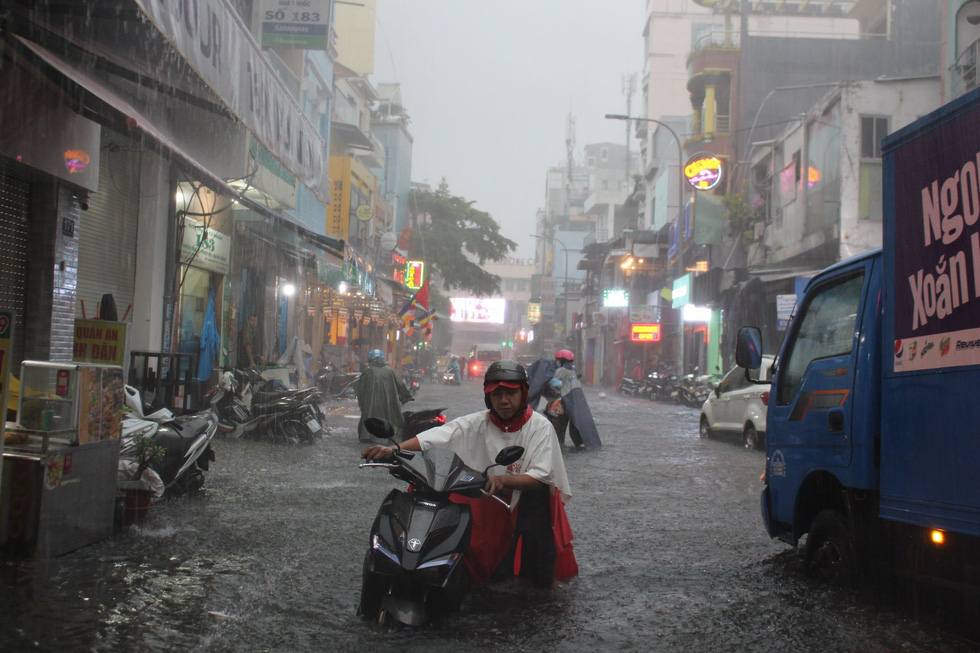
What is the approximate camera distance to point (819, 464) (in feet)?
16.9

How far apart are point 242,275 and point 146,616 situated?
16.5 m

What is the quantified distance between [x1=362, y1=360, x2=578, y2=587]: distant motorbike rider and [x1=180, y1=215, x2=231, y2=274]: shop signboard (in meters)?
10.0

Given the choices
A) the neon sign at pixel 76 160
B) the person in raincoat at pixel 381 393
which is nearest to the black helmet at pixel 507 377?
the neon sign at pixel 76 160

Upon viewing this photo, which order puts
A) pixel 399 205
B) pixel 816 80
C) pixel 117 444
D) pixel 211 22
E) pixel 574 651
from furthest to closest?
pixel 399 205 → pixel 816 80 → pixel 211 22 → pixel 117 444 → pixel 574 651

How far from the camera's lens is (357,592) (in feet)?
16.5

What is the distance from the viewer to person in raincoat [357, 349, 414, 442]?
534 inches

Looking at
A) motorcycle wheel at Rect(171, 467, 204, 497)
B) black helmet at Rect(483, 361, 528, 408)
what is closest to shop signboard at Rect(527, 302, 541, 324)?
motorcycle wheel at Rect(171, 467, 204, 497)

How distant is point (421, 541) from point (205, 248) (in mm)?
13203

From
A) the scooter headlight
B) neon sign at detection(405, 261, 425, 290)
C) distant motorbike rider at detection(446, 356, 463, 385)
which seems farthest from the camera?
neon sign at detection(405, 261, 425, 290)

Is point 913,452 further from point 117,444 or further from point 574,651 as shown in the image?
A: point 117,444

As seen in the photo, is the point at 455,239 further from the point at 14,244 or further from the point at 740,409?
the point at 14,244

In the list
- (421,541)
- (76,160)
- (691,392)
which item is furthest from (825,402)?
(691,392)

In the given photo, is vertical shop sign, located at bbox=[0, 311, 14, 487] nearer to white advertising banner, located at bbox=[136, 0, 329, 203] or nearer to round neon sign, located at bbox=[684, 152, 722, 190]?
white advertising banner, located at bbox=[136, 0, 329, 203]

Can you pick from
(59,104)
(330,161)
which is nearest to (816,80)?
A: (330,161)
